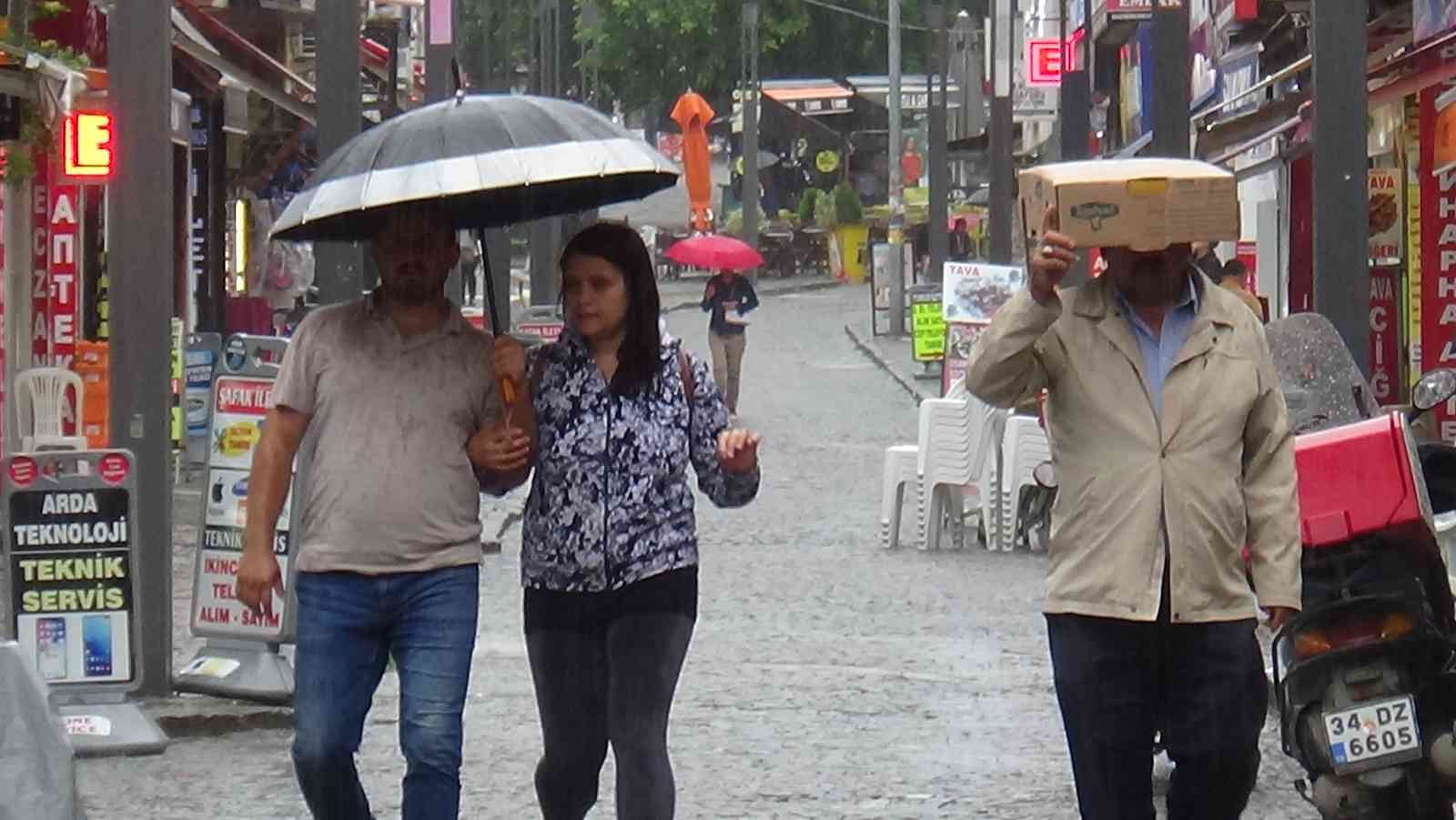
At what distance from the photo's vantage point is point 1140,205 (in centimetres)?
561

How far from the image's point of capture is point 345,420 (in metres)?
5.99

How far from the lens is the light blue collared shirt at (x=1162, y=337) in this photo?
5723mm

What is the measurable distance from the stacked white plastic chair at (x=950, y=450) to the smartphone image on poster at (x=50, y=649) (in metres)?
7.81

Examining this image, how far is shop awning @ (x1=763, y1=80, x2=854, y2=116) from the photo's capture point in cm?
6612

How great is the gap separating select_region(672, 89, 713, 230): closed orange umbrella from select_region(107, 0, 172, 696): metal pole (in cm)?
3234

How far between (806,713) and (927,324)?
21.3m

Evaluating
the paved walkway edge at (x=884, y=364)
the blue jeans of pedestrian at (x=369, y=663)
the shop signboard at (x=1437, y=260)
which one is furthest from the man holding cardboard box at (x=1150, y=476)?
the paved walkway edge at (x=884, y=364)

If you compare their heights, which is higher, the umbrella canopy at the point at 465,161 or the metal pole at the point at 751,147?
the metal pole at the point at 751,147

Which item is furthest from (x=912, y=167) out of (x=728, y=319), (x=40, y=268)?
(x=40, y=268)

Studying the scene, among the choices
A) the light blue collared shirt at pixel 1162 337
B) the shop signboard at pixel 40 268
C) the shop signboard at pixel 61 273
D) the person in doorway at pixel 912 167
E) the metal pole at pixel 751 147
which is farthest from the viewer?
the person in doorway at pixel 912 167

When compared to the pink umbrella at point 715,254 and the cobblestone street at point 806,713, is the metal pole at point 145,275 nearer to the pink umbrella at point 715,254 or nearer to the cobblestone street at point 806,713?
the cobblestone street at point 806,713

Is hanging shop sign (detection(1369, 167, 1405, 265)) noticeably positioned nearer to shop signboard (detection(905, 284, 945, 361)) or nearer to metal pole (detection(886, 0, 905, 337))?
shop signboard (detection(905, 284, 945, 361))

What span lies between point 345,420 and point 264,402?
4.78 m

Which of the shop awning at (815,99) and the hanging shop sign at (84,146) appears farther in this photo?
the shop awning at (815,99)
